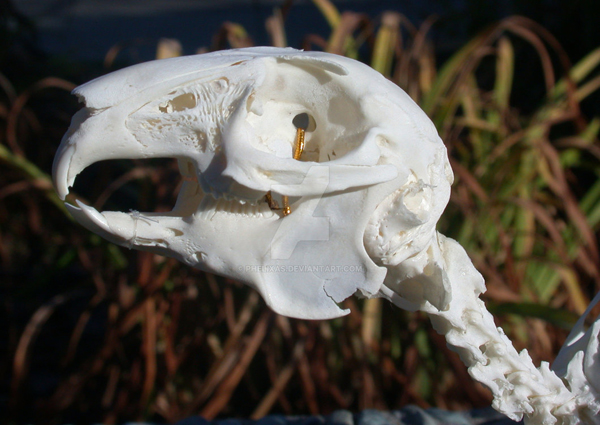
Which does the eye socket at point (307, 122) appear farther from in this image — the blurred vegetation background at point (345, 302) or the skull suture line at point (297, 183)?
the blurred vegetation background at point (345, 302)

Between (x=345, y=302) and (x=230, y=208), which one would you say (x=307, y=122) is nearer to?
(x=230, y=208)

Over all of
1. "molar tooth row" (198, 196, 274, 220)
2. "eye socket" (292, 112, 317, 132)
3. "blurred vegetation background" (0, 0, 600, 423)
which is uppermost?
"eye socket" (292, 112, 317, 132)

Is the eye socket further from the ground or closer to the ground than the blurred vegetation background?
further from the ground

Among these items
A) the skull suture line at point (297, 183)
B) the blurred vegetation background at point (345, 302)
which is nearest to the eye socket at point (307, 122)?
the skull suture line at point (297, 183)

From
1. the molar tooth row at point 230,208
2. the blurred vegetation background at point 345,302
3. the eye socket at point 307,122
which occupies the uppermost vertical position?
the eye socket at point 307,122

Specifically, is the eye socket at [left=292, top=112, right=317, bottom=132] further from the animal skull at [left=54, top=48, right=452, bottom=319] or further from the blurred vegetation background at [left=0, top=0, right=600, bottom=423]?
the blurred vegetation background at [left=0, top=0, right=600, bottom=423]

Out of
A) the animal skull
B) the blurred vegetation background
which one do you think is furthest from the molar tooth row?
the blurred vegetation background

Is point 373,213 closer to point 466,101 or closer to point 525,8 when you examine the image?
point 466,101

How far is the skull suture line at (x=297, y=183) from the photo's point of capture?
1.20 ft

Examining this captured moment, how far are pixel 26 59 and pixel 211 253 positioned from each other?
1814 mm

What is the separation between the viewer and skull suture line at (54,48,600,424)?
0.37 m

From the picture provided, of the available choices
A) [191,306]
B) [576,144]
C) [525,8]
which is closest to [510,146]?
[576,144]

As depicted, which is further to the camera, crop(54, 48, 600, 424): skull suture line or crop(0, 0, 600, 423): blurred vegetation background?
crop(0, 0, 600, 423): blurred vegetation background

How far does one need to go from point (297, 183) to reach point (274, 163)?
23 mm
